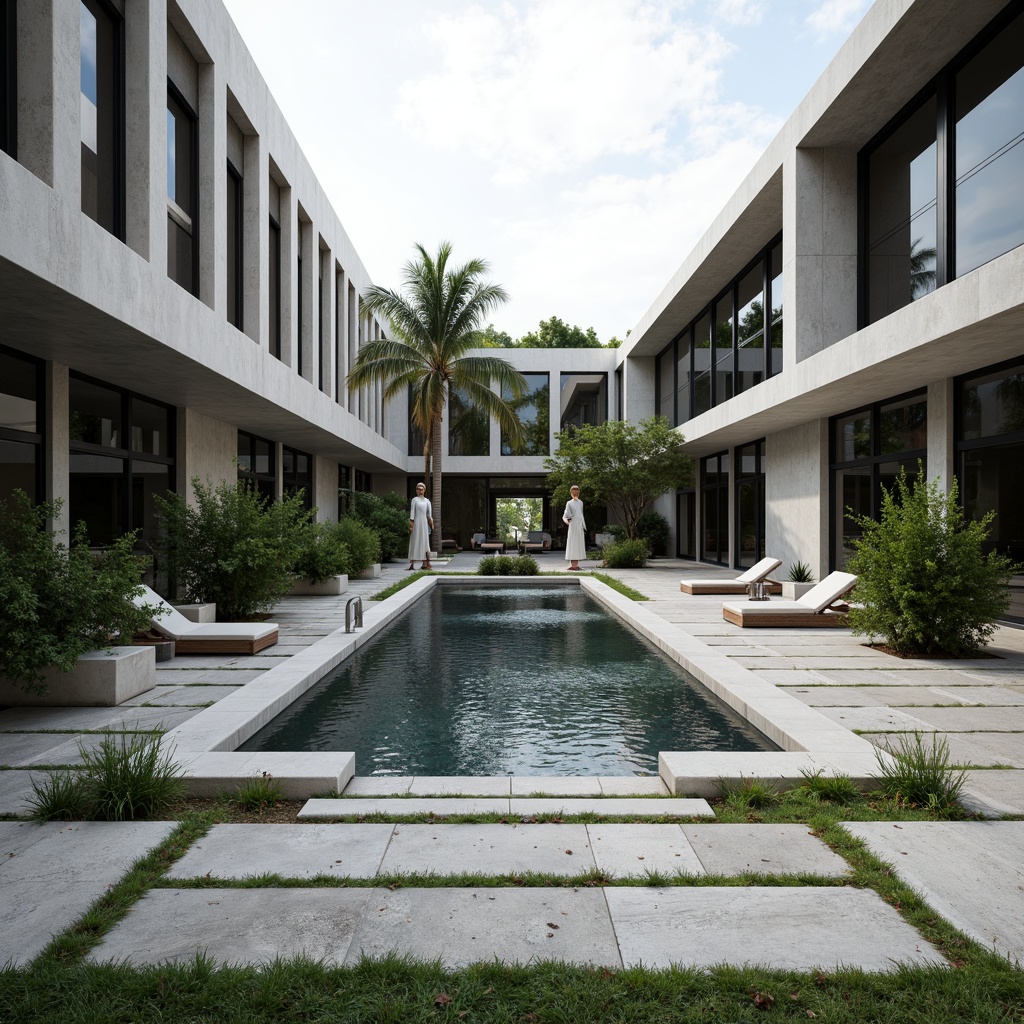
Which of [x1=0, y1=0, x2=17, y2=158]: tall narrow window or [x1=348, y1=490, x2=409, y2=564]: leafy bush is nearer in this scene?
[x1=0, y1=0, x2=17, y2=158]: tall narrow window

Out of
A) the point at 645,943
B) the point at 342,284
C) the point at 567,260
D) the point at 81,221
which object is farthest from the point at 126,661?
the point at 567,260

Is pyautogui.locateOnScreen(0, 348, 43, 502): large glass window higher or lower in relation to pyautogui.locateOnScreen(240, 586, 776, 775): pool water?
higher

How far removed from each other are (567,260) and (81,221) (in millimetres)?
31472

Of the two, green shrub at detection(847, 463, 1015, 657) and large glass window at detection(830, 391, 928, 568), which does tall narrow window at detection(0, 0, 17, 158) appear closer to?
green shrub at detection(847, 463, 1015, 657)

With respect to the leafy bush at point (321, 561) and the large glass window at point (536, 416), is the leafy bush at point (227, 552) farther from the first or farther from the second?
the large glass window at point (536, 416)

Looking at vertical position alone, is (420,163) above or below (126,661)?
above

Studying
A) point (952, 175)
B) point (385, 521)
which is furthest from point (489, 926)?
point (385, 521)

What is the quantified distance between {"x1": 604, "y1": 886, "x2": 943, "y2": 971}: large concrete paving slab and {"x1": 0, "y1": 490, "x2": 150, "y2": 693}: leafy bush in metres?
4.38

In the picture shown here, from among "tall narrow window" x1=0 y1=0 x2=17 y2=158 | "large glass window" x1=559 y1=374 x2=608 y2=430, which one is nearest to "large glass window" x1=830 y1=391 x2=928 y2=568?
"tall narrow window" x1=0 y1=0 x2=17 y2=158

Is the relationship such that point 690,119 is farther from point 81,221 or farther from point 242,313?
point 81,221

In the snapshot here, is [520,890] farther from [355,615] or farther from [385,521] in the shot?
[385,521]

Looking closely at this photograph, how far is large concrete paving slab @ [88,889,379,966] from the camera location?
2.41 metres

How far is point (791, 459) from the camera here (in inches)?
617

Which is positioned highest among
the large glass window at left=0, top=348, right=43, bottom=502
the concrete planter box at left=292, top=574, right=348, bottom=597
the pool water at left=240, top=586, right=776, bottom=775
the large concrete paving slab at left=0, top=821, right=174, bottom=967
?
the large glass window at left=0, top=348, right=43, bottom=502
